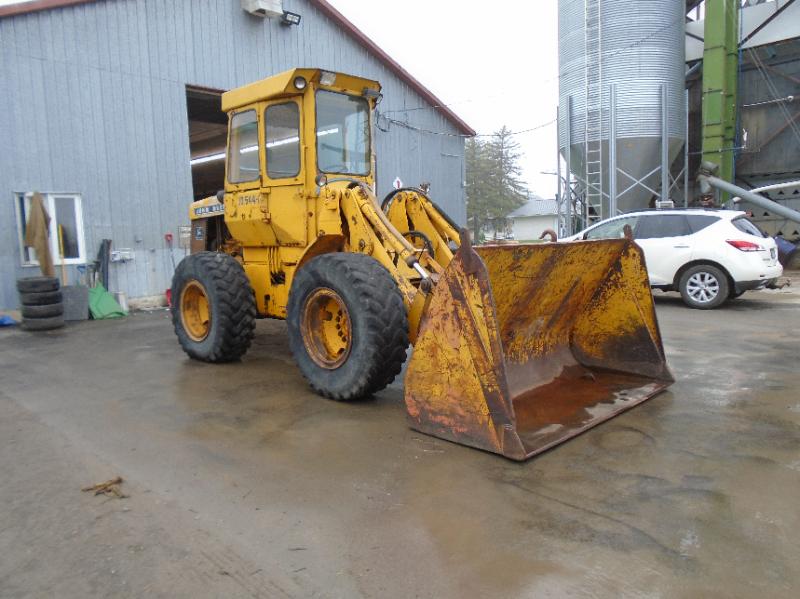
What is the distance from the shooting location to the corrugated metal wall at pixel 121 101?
9906mm

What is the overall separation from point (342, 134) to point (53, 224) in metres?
6.82

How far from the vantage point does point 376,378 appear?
452 cm

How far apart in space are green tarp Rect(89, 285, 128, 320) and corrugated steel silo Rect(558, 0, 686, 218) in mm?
11071

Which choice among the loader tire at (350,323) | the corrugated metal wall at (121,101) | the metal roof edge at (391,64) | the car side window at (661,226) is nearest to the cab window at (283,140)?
the loader tire at (350,323)

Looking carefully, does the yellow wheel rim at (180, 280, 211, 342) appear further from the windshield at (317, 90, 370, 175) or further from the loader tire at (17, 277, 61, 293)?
the loader tire at (17, 277, 61, 293)

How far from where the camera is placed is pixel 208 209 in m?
7.18

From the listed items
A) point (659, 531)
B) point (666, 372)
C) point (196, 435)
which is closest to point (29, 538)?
point (196, 435)

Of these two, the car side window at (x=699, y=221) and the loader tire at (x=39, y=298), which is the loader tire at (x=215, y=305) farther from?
the car side window at (x=699, y=221)

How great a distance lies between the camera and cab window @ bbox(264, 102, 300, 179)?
5578 millimetres

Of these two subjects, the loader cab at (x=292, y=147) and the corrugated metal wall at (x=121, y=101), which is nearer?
the loader cab at (x=292, y=147)

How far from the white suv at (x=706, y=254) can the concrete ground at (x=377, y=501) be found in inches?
175

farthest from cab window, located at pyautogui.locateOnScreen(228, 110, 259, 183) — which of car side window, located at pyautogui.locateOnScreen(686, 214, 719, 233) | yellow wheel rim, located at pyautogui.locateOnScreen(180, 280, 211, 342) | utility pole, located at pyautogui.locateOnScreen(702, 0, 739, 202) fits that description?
utility pole, located at pyautogui.locateOnScreen(702, 0, 739, 202)

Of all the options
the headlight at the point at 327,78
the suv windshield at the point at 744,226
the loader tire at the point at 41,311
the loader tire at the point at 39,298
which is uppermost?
the headlight at the point at 327,78

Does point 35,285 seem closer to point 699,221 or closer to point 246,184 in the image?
Answer: point 246,184
